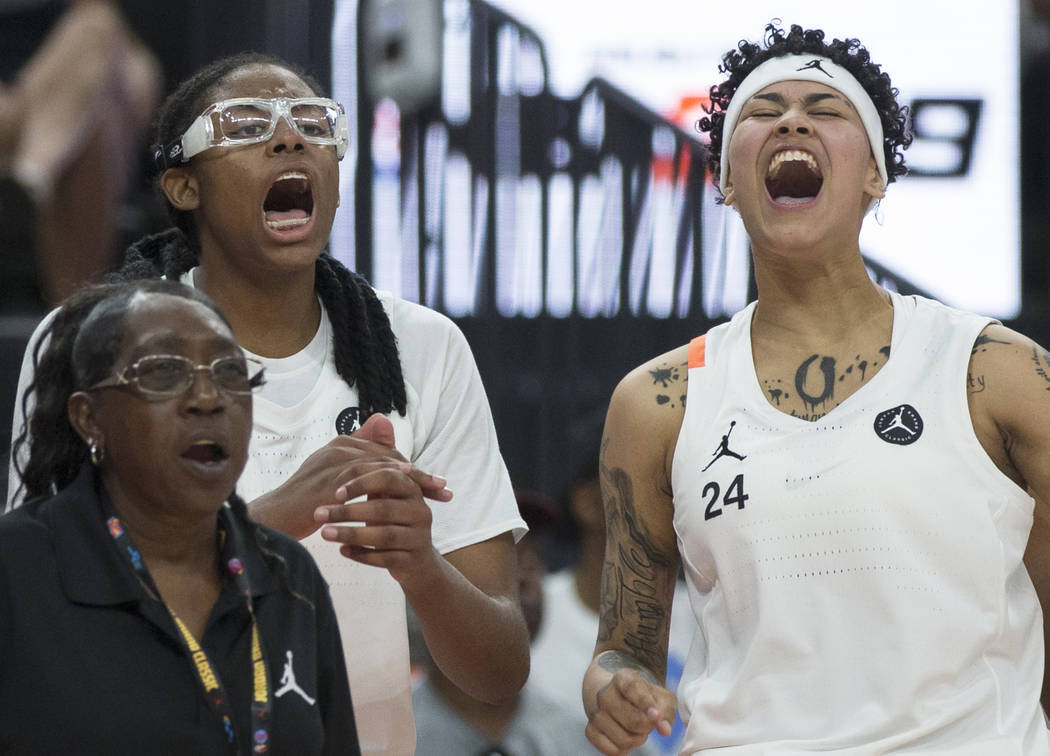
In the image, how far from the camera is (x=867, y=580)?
264cm

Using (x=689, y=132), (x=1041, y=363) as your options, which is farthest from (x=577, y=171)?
(x=1041, y=363)

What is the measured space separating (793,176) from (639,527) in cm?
72

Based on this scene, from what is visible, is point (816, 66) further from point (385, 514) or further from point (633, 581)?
point (385, 514)

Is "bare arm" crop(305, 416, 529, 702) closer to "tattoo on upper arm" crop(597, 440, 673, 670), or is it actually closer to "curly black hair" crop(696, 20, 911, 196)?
"tattoo on upper arm" crop(597, 440, 673, 670)

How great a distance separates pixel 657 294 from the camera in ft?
18.8

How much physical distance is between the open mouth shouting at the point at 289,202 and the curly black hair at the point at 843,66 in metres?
0.86

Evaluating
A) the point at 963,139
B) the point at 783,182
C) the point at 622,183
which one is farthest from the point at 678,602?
the point at 783,182

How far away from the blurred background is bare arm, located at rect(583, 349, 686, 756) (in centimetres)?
252

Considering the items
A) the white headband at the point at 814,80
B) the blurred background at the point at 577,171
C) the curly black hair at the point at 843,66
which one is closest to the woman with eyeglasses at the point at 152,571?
the white headband at the point at 814,80

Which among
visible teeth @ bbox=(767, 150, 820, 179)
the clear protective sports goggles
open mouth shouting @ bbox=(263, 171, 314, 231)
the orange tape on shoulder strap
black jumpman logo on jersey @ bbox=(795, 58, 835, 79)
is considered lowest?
the orange tape on shoulder strap

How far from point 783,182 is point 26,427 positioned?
4.85ft

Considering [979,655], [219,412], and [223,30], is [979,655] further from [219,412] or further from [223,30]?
[223,30]

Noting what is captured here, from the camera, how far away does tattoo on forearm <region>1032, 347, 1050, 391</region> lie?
107 inches

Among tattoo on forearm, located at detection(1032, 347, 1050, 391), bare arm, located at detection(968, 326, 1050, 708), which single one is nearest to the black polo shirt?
bare arm, located at detection(968, 326, 1050, 708)
